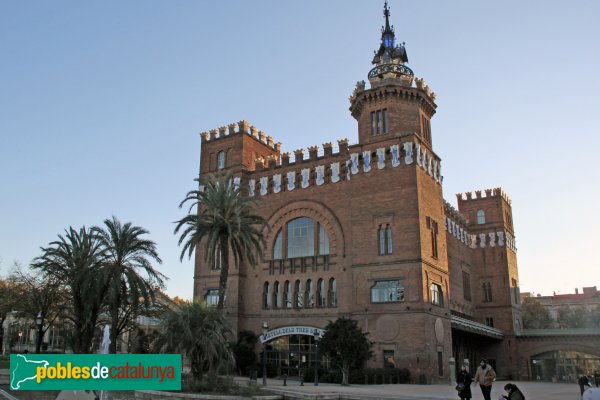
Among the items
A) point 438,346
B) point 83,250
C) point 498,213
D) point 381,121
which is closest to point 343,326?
point 438,346

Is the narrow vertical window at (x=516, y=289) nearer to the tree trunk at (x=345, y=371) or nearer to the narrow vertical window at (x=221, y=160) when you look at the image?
the tree trunk at (x=345, y=371)

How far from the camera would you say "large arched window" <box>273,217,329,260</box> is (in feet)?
141

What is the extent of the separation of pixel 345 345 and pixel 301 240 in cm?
1254

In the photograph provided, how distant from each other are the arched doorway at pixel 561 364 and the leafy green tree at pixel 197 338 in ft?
132

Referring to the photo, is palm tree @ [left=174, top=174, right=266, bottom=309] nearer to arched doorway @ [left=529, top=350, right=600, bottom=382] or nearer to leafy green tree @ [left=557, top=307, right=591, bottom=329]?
arched doorway @ [left=529, top=350, right=600, bottom=382]

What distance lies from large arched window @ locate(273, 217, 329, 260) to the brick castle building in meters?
0.08

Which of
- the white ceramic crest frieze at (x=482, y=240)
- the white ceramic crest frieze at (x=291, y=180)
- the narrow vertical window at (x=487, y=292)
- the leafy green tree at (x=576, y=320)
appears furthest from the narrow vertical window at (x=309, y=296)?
the leafy green tree at (x=576, y=320)

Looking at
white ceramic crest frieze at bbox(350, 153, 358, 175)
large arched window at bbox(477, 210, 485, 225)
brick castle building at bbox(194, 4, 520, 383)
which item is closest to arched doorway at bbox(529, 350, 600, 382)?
brick castle building at bbox(194, 4, 520, 383)

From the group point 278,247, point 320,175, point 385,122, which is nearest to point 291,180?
point 320,175

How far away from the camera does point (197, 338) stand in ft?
84.0

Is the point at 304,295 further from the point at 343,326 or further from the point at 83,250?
the point at 83,250

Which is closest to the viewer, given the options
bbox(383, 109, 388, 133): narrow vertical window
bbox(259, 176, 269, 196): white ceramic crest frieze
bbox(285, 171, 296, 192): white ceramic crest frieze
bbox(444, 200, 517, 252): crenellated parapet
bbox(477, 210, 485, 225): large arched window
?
bbox(383, 109, 388, 133): narrow vertical window

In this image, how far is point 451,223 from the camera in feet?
177

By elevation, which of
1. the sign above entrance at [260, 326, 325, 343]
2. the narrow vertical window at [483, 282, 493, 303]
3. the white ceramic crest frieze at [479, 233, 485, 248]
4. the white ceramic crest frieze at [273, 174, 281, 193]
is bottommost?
the sign above entrance at [260, 326, 325, 343]
